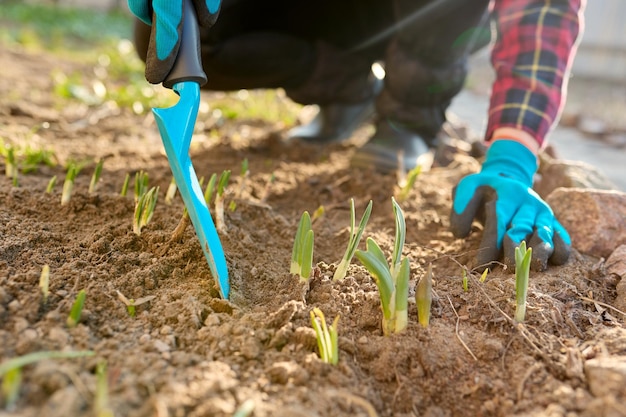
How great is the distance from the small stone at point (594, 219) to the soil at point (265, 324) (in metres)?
0.10

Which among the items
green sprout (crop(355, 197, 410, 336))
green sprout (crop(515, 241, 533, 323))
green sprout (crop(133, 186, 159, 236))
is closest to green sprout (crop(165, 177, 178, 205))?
green sprout (crop(133, 186, 159, 236))

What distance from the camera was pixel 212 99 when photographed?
389 cm

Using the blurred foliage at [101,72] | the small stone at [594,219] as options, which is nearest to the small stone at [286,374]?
the small stone at [594,219]

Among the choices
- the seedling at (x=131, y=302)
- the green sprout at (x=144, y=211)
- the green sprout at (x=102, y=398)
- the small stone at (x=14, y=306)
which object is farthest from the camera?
the green sprout at (x=144, y=211)

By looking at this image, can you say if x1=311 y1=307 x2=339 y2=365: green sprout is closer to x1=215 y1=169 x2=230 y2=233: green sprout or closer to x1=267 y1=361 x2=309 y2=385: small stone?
x1=267 y1=361 x2=309 y2=385: small stone

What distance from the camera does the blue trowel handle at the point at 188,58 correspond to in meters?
1.28

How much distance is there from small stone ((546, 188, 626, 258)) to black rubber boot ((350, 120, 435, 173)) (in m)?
0.70

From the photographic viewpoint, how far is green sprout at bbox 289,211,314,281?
4.08 feet

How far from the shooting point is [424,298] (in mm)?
1172

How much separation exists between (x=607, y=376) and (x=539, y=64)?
1.15 m

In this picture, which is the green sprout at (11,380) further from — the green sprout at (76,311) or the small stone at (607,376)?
the small stone at (607,376)

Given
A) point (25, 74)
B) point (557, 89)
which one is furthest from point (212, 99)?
point (557, 89)

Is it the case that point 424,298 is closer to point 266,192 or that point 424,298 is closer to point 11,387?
point 11,387

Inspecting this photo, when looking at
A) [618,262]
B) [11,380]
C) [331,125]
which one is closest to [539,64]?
[618,262]
